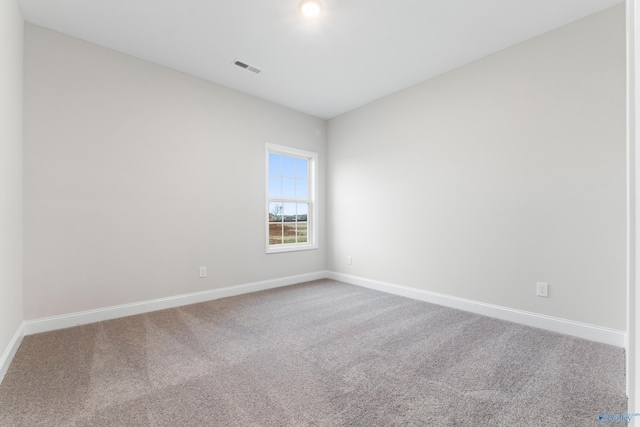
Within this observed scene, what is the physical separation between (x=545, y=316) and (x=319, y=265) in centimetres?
291

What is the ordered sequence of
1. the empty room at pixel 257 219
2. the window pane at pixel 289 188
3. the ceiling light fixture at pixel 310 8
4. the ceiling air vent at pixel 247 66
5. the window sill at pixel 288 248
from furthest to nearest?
1. the window pane at pixel 289 188
2. the window sill at pixel 288 248
3. the ceiling air vent at pixel 247 66
4. the ceiling light fixture at pixel 310 8
5. the empty room at pixel 257 219

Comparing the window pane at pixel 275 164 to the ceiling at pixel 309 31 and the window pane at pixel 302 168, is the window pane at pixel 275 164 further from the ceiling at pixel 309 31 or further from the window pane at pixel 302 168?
the ceiling at pixel 309 31

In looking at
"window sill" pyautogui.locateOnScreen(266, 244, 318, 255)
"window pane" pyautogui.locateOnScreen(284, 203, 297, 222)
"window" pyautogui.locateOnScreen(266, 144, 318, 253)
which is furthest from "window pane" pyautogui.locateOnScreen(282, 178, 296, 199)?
"window sill" pyautogui.locateOnScreen(266, 244, 318, 255)

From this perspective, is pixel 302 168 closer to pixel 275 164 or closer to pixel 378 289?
pixel 275 164

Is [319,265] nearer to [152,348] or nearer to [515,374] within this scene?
[152,348]

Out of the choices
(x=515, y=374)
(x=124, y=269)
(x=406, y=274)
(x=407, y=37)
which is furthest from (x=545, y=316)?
(x=124, y=269)

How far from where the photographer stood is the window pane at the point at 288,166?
432cm

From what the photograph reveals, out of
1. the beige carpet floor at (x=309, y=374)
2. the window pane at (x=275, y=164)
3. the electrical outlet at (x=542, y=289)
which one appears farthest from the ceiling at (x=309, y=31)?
the beige carpet floor at (x=309, y=374)

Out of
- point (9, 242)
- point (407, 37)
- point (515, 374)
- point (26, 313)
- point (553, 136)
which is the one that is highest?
point (407, 37)

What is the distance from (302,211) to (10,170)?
3.21 metres

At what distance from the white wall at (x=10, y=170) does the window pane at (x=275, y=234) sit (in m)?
2.53

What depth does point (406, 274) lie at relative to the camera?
3564 mm

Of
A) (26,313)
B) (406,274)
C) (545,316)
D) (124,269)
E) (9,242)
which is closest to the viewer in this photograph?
(9,242)

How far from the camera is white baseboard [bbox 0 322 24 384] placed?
1784 millimetres
